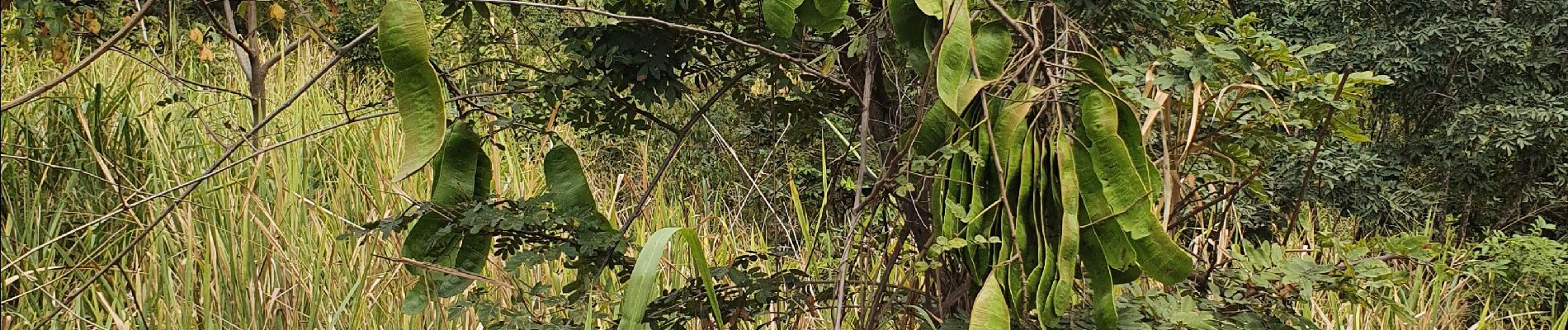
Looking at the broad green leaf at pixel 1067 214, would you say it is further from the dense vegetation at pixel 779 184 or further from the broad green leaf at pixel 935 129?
the broad green leaf at pixel 935 129

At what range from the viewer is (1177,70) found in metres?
1.09

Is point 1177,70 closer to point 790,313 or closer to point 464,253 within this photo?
point 790,313

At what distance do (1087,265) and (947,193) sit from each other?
0.40 ft

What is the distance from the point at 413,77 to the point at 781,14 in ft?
1.04

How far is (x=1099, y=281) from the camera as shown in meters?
0.91

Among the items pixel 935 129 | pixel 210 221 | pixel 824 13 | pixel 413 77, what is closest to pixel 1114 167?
pixel 935 129

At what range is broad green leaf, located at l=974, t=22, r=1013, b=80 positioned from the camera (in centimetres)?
91

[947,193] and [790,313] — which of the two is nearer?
[947,193]

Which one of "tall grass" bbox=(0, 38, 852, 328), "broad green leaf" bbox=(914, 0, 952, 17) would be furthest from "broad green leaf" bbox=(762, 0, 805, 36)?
"tall grass" bbox=(0, 38, 852, 328)

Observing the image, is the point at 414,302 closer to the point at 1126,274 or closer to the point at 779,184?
the point at 1126,274

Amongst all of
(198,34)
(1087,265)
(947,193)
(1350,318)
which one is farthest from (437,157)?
(198,34)

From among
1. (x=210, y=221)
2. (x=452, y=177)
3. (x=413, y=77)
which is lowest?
(x=210, y=221)

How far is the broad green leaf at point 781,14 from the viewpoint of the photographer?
38.2 inches

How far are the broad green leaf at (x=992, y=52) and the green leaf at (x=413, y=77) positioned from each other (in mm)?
396
